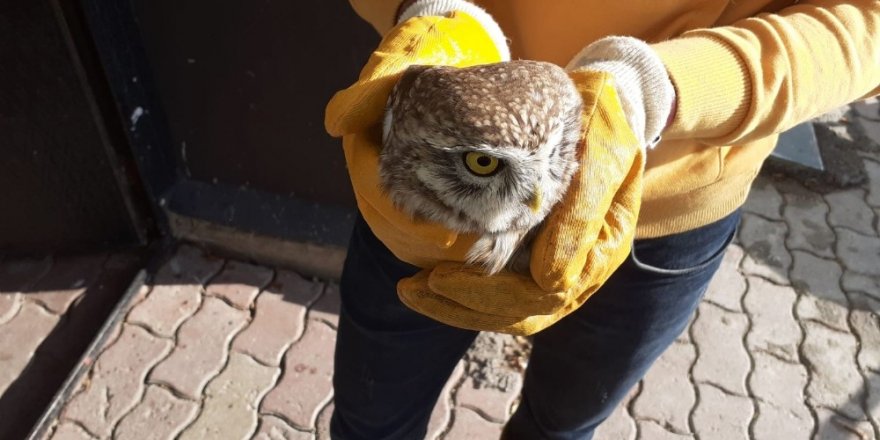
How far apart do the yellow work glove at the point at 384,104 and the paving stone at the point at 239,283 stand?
5.80 ft

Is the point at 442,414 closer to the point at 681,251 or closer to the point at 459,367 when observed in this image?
the point at 459,367

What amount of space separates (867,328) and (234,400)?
8.66 ft

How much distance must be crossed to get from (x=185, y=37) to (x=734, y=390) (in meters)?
2.43

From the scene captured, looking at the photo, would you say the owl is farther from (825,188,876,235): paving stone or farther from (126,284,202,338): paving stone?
(825,188,876,235): paving stone

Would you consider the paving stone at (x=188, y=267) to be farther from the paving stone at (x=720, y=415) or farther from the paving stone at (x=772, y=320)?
the paving stone at (x=772, y=320)

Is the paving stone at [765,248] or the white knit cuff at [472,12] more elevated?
the white knit cuff at [472,12]

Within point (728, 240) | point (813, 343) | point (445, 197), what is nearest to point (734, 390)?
point (813, 343)

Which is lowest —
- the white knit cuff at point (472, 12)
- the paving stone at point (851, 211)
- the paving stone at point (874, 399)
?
the paving stone at point (874, 399)

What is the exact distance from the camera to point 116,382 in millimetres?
2609

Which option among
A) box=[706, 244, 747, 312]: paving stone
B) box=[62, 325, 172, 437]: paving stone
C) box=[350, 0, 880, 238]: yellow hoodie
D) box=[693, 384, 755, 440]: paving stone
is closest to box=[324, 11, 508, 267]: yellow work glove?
box=[350, 0, 880, 238]: yellow hoodie

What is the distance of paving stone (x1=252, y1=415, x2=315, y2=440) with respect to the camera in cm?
252

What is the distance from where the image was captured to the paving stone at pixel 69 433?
245 cm

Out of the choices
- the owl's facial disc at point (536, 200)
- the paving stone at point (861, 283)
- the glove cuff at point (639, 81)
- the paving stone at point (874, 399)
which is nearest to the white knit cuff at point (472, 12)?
the glove cuff at point (639, 81)

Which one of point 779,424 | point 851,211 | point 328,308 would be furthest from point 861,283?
point 328,308
